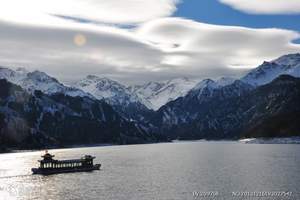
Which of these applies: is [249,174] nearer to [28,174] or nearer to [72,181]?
[72,181]

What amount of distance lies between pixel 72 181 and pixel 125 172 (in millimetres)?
29113

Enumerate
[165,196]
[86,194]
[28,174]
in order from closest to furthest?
[165,196]
[86,194]
[28,174]

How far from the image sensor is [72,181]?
162m

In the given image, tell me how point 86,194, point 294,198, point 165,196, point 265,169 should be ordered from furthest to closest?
point 265,169
point 86,194
point 165,196
point 294,198

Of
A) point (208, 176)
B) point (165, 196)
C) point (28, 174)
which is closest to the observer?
point (165, 196)

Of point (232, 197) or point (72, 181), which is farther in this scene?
point (72, 181)

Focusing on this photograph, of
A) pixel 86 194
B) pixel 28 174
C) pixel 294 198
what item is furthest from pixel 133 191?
pixel 28 174

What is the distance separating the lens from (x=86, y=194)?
419 feet

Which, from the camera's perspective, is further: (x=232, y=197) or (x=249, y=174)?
(x=249, y=174)

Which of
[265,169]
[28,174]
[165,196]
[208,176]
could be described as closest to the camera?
[165,196]

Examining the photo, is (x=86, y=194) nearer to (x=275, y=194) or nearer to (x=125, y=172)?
(x=275, y=194)

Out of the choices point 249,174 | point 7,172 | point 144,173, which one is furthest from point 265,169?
point 7,172

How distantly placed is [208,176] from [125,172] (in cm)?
3804

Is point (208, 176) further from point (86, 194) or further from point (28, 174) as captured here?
point (28, 174)
